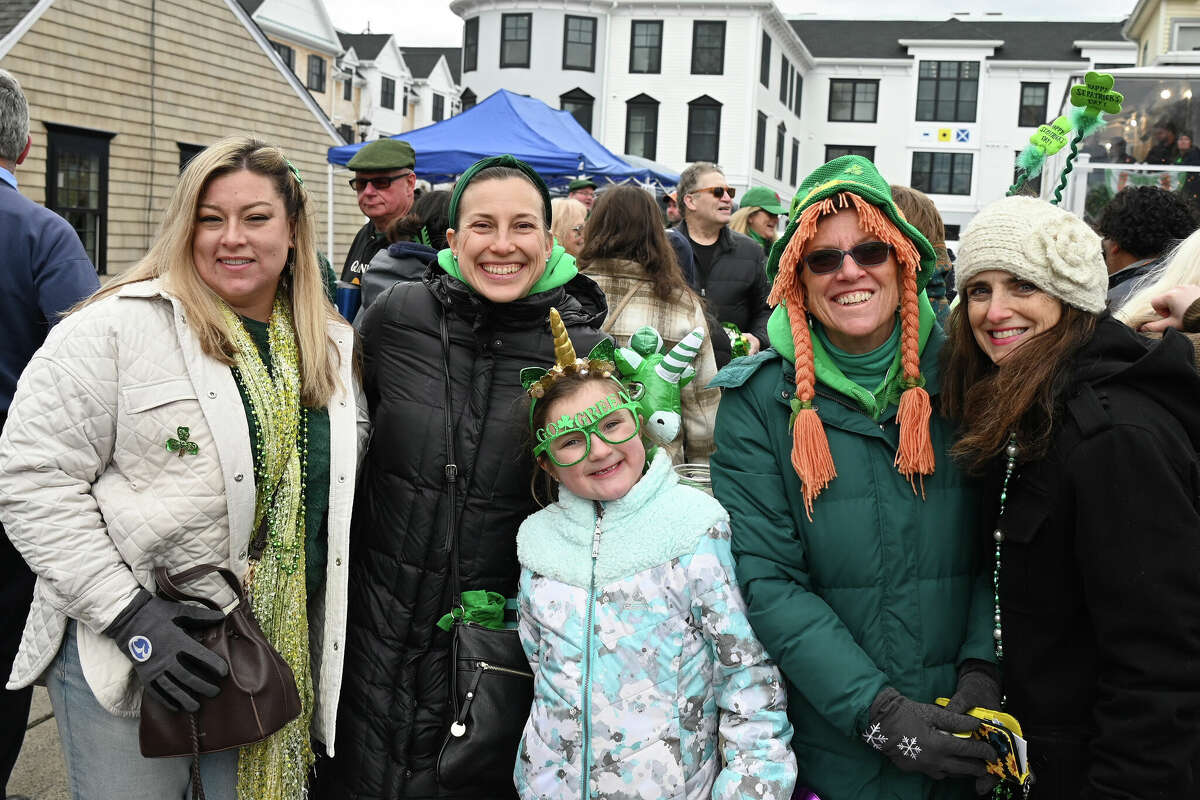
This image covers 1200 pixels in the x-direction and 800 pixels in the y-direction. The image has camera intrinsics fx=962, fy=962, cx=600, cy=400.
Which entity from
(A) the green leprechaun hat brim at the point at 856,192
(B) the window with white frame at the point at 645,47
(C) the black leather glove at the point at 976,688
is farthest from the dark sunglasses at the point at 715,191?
(B) the window with white frame at the point at 645,47

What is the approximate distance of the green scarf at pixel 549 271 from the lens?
2648mm

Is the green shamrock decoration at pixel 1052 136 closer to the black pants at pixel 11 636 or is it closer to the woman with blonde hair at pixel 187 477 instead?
the woman with blonde hair at pixel 187 477

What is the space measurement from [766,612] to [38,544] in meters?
1.61

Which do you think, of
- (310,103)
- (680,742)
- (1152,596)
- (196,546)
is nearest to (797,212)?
(1152,596)

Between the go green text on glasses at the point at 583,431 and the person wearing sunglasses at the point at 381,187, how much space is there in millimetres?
3709

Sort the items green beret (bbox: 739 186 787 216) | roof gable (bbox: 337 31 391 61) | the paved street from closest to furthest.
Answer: the paved street < green beret (bbox: 739 186 787 216) < roof gable (bbox: 337 31 391 61)

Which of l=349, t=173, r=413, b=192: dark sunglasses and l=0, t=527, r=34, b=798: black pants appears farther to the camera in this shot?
l=349, t=173, r=413, b=192: dark sunglasses

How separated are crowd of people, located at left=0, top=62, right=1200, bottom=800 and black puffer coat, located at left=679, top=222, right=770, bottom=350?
335 cm

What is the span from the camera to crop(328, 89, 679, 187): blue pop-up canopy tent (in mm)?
11250

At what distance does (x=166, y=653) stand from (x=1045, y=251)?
2.07 metres

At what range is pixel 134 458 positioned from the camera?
220 cm

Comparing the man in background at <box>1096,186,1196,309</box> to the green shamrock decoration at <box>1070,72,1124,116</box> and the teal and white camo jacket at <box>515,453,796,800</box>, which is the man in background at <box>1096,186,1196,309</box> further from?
the teal and white camo jacket at <box>515,453,796,800</box>

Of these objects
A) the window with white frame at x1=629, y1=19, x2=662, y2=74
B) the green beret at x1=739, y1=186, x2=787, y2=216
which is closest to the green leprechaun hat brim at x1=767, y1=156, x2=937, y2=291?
the green beret at x1=739, y1=186, x2=787, y2=216

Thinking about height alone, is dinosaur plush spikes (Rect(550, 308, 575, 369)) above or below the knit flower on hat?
below
